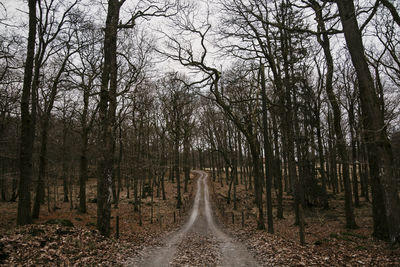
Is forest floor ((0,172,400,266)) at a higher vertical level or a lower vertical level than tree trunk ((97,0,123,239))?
lower

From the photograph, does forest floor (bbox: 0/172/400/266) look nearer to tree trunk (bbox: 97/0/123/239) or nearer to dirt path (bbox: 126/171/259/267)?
dirt path (bbox: 126/171/259/267)

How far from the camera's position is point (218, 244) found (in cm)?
1031

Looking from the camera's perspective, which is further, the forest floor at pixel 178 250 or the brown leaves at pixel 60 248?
the forest floor at pixel 178 250

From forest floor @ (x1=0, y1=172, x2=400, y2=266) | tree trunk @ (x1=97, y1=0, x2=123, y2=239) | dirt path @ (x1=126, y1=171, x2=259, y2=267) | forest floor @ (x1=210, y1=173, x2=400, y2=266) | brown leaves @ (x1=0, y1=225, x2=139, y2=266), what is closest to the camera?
brown leaves @ (x1=0, y1=225, x2=139, y2=266)

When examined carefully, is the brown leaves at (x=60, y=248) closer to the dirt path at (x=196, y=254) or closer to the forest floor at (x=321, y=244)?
the dirt path at (x=196, y=254)

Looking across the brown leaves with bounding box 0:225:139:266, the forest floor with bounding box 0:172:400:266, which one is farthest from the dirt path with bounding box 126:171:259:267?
the brown leaves with bounding box 0:225:139:266

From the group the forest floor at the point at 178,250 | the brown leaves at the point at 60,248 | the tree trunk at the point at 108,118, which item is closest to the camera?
the brown leaves at the point at 60,248

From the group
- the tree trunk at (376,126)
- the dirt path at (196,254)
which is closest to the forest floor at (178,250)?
the dirt path at (196,254)

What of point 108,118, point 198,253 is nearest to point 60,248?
point 198,253

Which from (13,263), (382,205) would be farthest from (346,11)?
(13,263)

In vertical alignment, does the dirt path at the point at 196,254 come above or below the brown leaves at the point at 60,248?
below

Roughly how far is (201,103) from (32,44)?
20.8 meters

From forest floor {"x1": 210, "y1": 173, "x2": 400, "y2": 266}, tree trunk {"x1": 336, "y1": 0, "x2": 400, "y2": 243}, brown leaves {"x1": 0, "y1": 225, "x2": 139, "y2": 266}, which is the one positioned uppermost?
tree trunk {"x1": 336, "y1": 0, "x2": 400, "y2": 243}

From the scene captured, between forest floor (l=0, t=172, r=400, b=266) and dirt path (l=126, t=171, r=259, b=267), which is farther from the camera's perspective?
dirt path (l=126, t=171, r=259, b=267)
